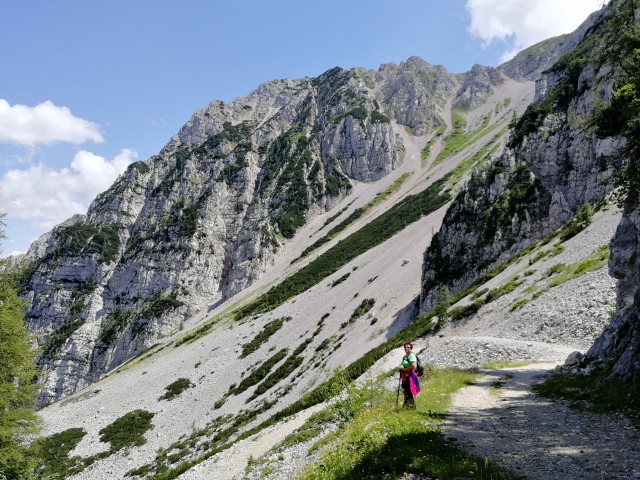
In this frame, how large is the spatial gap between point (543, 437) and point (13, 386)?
21.4 m

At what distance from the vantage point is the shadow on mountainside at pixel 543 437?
809 centimetres

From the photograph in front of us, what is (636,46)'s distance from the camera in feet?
46.7

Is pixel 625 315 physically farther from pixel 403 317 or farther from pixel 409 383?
pixel 403 317

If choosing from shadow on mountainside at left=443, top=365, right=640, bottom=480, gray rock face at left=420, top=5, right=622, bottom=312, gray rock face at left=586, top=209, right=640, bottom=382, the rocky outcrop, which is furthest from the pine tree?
the rocky outcrop

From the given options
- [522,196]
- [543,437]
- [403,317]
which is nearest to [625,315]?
[543,437]

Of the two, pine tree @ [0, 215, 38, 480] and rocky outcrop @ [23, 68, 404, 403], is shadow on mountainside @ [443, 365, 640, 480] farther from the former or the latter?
rocky outcrop @ [23, 68, 404, 403]

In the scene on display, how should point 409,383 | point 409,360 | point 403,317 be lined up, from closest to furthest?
point 409,383 < point 409,360 < point 403,317

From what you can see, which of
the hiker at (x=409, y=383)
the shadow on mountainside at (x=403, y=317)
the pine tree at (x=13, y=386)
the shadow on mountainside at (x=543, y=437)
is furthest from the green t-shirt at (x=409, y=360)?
the shadow on mountainside at (x=403, y=317)

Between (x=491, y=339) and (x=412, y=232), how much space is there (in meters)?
75.3

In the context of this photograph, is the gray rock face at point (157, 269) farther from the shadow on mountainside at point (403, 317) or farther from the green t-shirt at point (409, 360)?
the green t-shirt at point (409, 360)

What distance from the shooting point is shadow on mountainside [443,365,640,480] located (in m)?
8.09

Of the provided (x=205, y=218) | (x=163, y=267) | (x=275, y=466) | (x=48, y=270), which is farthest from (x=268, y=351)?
(x=48, y=270)

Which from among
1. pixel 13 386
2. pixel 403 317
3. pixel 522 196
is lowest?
pixel 403 317

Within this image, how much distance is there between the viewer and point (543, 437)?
10430 mm
